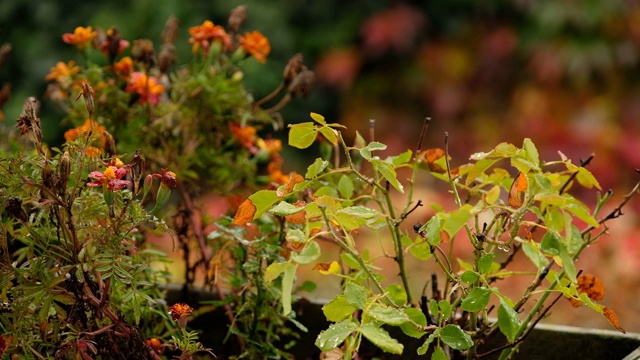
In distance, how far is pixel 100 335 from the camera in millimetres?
932

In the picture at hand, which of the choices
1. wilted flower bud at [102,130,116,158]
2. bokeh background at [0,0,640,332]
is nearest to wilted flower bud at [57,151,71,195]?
wilted flower bud at [102,130,116,158]

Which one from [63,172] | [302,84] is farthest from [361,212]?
[302,84]

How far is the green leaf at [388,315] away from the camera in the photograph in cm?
82

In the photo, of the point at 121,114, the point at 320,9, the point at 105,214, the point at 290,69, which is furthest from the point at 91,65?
the point at 320,9

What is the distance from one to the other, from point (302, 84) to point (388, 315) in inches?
22.8

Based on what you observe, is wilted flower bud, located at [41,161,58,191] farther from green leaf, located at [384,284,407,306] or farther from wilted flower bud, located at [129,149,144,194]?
green leaf, located at [384,284,407,306]

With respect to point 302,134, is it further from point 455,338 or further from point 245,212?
point 455,338

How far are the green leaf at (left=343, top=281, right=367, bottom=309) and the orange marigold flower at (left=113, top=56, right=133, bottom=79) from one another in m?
0.63

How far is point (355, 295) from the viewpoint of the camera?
85 centimetres

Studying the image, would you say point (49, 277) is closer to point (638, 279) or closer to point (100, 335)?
point (100, 335)

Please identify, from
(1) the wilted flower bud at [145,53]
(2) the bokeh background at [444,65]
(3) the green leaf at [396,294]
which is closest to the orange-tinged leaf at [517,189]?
(3) the green leaf at [396,294]

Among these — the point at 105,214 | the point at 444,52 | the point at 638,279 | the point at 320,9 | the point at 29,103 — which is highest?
the point at 29,103

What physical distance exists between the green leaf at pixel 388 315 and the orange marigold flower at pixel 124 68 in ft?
2.17

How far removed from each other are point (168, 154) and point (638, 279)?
2584mm
